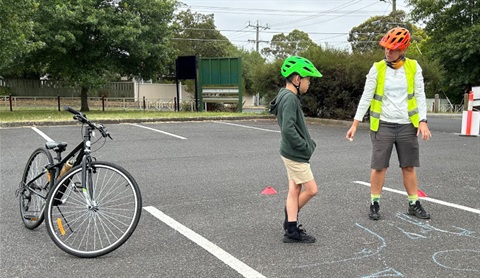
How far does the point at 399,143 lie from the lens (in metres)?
4.73

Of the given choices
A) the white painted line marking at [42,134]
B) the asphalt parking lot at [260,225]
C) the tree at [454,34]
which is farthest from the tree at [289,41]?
the asphalt parking lot at [260,225]

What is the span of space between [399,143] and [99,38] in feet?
66.4

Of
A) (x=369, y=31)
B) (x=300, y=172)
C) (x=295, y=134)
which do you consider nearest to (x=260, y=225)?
(x=300, y=172)

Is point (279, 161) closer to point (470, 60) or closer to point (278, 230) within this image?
point (278, 230)

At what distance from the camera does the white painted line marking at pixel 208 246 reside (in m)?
3.45

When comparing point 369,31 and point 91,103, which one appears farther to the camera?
point 369,31

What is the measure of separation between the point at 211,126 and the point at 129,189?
10874 mm

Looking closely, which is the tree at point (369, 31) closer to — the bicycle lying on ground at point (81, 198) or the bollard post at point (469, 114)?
the bollard post at point (469, 114)

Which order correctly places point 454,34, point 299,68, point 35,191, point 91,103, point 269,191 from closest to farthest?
point 299,68, point 35,191, point 269,191, point 454,34, point 91,103

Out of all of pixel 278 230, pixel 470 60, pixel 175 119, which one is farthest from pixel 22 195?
pixel 470 60

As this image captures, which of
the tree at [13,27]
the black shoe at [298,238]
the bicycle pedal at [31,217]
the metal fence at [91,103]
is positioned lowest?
the black shoe at [298,238]

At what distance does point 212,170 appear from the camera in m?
7.36

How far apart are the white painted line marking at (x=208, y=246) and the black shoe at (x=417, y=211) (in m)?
2.29

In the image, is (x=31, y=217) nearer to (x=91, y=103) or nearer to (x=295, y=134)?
(x=295, y=134)
